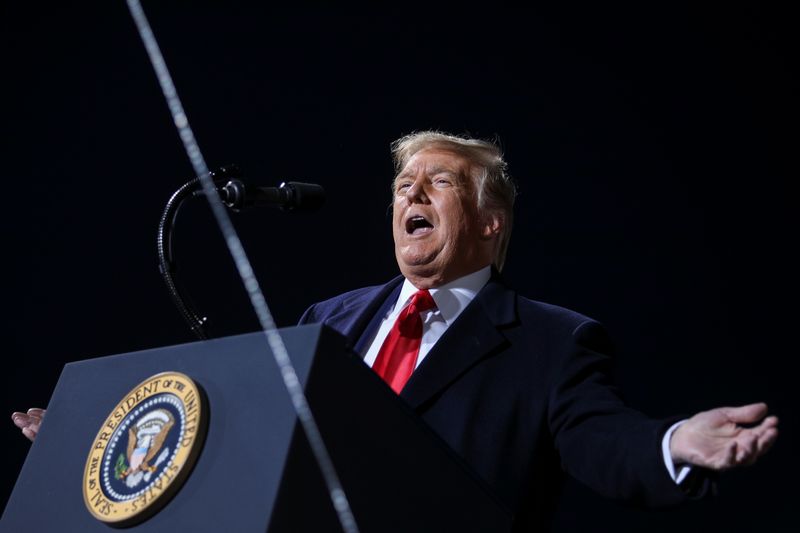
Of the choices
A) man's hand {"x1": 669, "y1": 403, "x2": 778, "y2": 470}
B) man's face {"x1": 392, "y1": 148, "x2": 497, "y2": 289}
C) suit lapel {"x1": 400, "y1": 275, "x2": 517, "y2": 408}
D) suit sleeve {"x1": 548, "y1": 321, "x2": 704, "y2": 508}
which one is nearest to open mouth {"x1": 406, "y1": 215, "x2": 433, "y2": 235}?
man's face {"x1": 392, "y1": 148, "x2": 497, "y2": 289}

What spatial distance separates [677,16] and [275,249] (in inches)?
52.6

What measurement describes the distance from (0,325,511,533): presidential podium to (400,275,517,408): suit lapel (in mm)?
442

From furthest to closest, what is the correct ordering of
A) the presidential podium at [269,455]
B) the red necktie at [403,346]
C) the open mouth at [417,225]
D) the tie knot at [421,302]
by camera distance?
the open mouth at [417,225] → the tie knot at [421,302] → the red necktie at [403,346] → the presidential podium at [269,455]

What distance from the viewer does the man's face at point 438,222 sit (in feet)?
5.96

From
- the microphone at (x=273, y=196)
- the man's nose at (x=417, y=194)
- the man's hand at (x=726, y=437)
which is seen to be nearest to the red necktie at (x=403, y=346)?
the man's nose at (x=417, y=194)

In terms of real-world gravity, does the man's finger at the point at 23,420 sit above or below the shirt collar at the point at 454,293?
above

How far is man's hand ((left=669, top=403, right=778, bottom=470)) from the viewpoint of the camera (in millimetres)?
848

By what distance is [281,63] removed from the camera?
2928 millimetres

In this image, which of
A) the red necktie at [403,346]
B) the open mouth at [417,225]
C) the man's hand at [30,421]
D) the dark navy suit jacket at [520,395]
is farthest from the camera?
the open mouth at [417,225]

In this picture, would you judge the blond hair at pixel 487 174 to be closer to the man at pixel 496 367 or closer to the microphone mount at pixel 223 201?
the man at pixel 496 367

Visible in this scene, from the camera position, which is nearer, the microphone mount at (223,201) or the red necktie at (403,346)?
the microphone mount at (223,201)

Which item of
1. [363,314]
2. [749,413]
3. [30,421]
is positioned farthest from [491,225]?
[749,413]

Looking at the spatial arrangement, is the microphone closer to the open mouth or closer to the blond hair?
the open mouth

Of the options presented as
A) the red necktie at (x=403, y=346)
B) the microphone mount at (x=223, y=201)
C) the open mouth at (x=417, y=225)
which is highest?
the microphone mount at (x=223, y=201)
